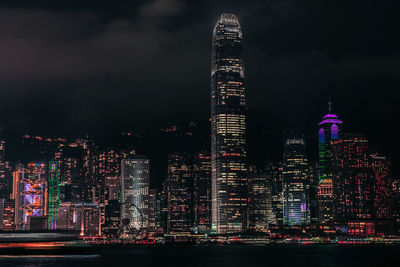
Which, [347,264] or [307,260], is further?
[307,260]

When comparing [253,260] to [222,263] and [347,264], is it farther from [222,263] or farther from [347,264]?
[347,264]

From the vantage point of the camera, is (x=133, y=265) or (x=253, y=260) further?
(x=253, y=260)

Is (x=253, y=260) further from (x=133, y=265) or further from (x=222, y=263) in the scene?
(x=133, y=265)

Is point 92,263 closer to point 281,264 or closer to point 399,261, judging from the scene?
point 281,264

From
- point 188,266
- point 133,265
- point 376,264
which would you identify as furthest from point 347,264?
point 133,265

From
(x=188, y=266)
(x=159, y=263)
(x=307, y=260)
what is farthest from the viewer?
(x=307, y=260)

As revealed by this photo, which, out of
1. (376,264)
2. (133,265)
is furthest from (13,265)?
(376,264)

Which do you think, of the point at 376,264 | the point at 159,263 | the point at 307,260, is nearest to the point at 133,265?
the point at 159,263

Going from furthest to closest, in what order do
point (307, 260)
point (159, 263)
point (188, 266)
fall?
point (307, 260) < point (159, 263) < point (188, 266)
